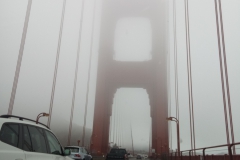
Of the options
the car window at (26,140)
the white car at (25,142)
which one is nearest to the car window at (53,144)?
the white car at (25,142)

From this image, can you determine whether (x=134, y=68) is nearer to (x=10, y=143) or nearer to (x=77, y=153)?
(x=77, y=153)

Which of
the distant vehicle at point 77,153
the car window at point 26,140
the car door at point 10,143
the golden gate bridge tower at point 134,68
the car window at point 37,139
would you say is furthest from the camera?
the golden gate bridge tower at point 134,68

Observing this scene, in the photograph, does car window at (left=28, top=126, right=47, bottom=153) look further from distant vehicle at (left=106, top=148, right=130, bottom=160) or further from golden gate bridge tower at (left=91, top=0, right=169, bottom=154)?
golden gate bridge tower at (left=91, top=0, right=169, bottom=154)

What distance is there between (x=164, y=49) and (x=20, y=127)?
30930 millimetres

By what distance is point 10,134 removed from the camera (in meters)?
2.43

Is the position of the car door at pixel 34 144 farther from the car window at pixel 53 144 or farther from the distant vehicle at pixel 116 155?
the distant vehicle at pixel 116 155

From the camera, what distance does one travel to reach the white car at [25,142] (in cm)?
231

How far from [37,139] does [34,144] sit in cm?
13

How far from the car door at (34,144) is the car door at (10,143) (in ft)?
0.39

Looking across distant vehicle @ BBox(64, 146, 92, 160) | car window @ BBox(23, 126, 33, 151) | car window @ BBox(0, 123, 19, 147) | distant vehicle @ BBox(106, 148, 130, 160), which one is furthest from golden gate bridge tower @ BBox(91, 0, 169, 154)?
car window @ BBox(0, 123, 19, 147)

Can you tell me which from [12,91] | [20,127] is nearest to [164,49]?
[12,91]

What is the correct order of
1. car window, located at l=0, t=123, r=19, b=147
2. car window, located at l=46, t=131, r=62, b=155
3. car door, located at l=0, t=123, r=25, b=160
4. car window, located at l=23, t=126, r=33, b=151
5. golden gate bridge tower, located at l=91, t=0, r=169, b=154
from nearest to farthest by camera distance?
car door, located at l=0, t=123, r=25, b=160 → car window, located at l=0, t=123, r=19, b=147 → car window, located at l=23, t=126, r=33, b=151 → car window, located at l=46, t=131, r=62, b=155 → golden gate bridge tower, located at l=91, t=0, r=169, b=154

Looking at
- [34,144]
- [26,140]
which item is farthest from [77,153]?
[26,140]

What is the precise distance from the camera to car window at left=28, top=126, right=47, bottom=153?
9.21 ft
